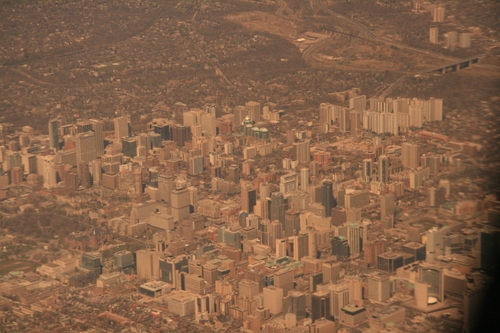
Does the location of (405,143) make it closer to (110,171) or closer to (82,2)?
(110,171)

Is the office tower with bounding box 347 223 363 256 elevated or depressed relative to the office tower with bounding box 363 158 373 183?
depressed

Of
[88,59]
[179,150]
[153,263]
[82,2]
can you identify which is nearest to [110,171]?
[179,150]

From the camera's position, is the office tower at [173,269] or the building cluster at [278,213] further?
the office tower at [173,269]

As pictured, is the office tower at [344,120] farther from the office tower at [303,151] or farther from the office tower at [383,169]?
the office tower at [383,169]

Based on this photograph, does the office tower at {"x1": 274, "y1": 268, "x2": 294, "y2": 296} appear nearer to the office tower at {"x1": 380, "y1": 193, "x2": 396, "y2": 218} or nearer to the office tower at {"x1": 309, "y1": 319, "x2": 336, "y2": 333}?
the office tower at {"x1": 309, "y1": 319, "x2": 336, "y2": 333}

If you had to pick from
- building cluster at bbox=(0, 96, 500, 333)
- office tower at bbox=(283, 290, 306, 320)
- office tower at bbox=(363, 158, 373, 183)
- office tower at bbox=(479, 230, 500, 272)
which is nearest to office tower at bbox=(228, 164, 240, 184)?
building cluster at bbox=(0, 96, 500, 333)

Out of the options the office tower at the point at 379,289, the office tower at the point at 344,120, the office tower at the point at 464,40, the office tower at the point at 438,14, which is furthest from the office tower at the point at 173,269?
the office tower at the point at 438,14
